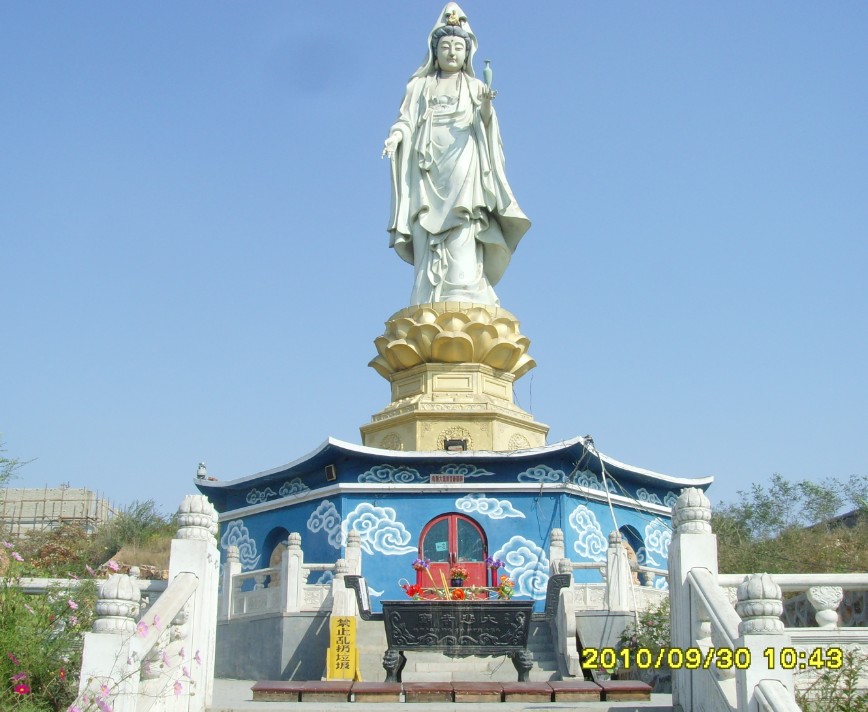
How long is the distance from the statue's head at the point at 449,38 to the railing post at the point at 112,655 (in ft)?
51.2

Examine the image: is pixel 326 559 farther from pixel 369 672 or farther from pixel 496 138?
pixel 496 138

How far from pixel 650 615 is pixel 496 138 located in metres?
10.1

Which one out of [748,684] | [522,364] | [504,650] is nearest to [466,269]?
[522,364]

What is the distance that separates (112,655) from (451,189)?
14.1m

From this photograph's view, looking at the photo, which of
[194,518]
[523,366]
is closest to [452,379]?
[523,366]

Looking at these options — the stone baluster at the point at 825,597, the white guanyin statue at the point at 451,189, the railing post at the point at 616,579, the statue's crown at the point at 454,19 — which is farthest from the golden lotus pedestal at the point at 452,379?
the stone baluster at the point at 825,597

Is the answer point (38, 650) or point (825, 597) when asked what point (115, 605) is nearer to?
point (38, 650)

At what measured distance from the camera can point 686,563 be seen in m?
6.66

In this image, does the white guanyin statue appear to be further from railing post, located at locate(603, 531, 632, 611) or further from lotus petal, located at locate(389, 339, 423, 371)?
railing post, located at locate(603, 531, 632, 611)

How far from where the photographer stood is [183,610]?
6.54 metres

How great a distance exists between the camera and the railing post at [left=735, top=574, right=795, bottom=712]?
4.92 metres

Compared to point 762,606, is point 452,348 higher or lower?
higher

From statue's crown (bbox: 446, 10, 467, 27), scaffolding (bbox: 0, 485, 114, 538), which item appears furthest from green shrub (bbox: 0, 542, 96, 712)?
scaffolding (bbox: 0, 485, 114, 538)

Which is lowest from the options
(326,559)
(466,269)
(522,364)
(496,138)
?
(326,559)
